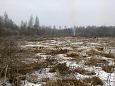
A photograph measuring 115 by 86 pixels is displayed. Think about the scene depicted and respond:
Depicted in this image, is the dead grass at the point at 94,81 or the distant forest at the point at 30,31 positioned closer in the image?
the dead grass at the point at 94,81

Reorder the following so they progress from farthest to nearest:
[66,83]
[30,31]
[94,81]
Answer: [30,31] < [94,81] < [66,83]

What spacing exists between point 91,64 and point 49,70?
3046mm

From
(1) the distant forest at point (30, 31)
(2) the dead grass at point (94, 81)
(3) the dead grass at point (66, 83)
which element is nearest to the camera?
(3) the dead grass at point (66, 83)

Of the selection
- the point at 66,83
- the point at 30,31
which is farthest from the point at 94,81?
the point at 30,31

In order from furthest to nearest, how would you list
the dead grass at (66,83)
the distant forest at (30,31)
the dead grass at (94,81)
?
the distant forest at (30,31)
the dead grass at (94,81)
the dead grass at (66,83)

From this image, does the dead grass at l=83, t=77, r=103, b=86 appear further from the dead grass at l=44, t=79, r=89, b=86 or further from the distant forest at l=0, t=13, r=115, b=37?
the distant forest at l=0, t=13, r=115, b=37

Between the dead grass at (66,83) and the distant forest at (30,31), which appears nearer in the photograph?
the dead grass at (66,83)

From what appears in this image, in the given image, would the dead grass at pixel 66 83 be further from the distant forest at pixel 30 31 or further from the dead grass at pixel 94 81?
the distant forest at pixel 30 31

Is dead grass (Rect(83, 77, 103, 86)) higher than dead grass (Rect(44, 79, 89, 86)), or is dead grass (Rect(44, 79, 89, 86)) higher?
dead grass (Rect(44, 79, 89, 86))

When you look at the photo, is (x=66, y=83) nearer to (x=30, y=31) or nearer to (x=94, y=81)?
(x=94, y=81)

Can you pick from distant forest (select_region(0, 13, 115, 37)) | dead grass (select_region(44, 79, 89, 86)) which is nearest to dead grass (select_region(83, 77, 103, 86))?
dead grass (select_region(44, 79, 89, 86))

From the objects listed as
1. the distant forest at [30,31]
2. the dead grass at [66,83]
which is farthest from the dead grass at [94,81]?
the distant forest at [30,31]

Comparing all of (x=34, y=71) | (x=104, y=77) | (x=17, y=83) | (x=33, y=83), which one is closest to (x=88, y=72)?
(x=104, y=77)

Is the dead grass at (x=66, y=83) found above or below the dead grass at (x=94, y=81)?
above
